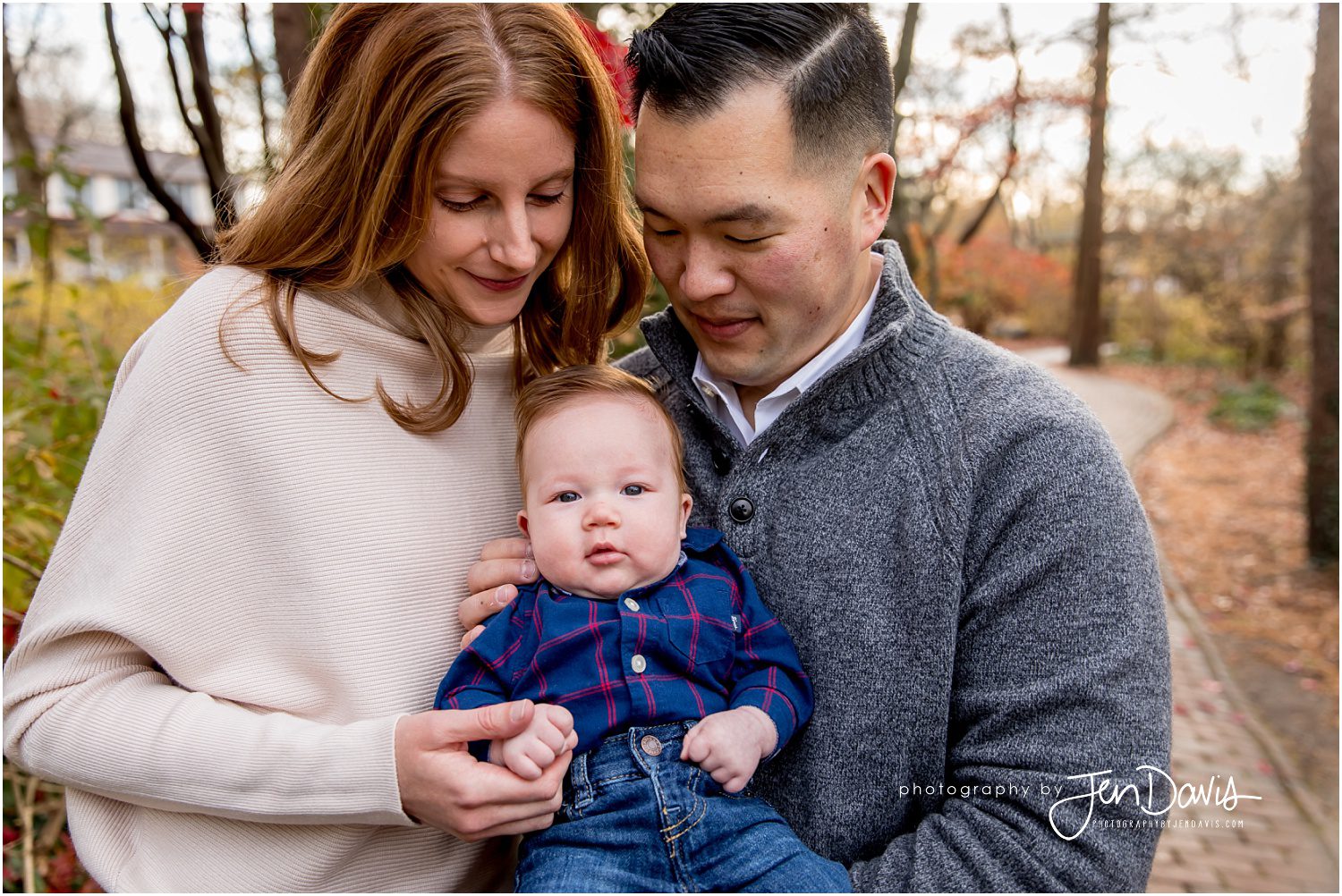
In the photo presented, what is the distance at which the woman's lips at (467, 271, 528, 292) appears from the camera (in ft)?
7.27

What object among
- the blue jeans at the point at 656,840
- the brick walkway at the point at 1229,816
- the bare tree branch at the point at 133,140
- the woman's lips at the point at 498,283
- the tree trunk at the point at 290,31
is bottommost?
the brick walkway at the point at 1229,816

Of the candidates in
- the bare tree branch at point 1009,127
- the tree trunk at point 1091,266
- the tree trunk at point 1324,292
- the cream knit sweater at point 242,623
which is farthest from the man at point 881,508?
the tree trunk at point 1091,266

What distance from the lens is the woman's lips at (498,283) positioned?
2215 mm

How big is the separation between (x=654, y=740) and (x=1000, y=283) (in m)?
21.4

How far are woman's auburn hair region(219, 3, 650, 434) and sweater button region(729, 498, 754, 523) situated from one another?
2.06 ft

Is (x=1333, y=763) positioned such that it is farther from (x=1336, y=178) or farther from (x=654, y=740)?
(x=654, y=740)

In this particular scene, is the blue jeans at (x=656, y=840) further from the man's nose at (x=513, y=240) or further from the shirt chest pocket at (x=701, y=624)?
the man's nose at (x=513, y=240)

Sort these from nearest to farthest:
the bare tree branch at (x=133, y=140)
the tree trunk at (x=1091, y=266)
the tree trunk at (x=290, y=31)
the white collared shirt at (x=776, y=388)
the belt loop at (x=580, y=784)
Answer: the belt loop at (x=580, y=784)
the white collared shirt at (x=776, y=388)
the bare tree branch at (x=133, y=140)
the tree trunk at (x=290, y=31)
the tree trunk at (x=1091, y=266)

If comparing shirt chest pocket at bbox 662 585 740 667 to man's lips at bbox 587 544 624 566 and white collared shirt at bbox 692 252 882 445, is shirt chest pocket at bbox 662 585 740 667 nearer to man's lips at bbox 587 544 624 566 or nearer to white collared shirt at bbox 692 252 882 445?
man's lips at bbox 587 544 624 566

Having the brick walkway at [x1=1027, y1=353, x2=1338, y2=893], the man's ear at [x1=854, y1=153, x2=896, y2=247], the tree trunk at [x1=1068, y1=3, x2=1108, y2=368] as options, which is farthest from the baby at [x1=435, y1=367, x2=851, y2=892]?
the tree trunk at [x1=1068, y1=3, x2=1108, y2=368]

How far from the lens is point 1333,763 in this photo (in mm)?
6211

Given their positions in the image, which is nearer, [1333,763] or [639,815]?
[639,815]

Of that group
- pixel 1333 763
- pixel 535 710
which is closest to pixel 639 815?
pixel 535 710

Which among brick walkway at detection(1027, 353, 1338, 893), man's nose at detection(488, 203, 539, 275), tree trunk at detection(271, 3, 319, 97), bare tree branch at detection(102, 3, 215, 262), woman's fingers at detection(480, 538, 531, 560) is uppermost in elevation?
tree trunk at detection(271, 3, 319, 97)
